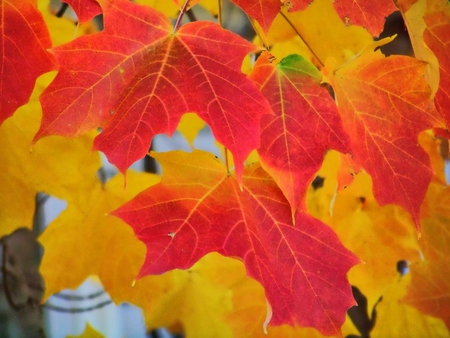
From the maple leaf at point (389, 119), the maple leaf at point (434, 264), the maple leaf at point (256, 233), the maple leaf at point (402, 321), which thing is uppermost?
the maple leaf at point (389, 119)

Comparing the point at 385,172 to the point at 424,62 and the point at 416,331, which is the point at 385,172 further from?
the point at 416,331

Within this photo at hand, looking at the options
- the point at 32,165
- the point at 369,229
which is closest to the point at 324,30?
the point at 369,229

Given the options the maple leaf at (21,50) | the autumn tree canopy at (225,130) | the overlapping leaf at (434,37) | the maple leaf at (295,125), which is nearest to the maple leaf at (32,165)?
the autumn tree canopy at (225,130)

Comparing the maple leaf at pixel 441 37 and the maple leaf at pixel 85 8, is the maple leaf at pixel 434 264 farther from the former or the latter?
the maple leaf at pixel 85 8

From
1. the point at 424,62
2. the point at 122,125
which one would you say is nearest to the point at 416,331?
the point at 424,62

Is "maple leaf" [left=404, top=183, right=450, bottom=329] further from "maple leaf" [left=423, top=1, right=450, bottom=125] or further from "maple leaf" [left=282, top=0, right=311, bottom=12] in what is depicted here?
"maple leaf" [left=282, top=0, right=311, bottom=12]

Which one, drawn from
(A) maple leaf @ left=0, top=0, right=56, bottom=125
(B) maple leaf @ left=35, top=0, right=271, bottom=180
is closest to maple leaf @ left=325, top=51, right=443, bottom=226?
(B) maple leaf @ left=35, top=0, right=271, bottom=180
